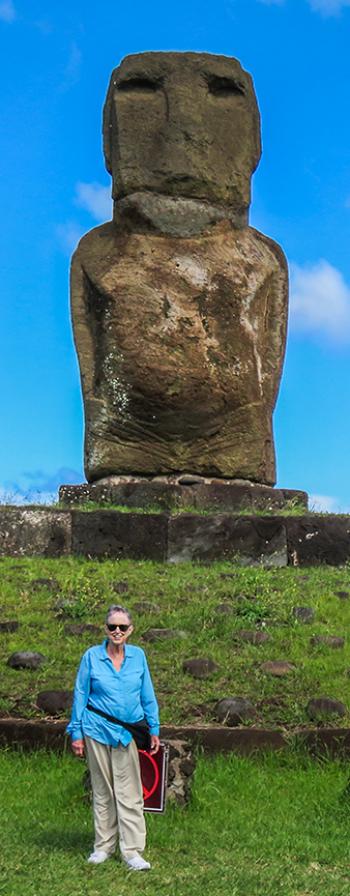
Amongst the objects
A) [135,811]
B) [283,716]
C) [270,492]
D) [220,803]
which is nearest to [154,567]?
[270,492]

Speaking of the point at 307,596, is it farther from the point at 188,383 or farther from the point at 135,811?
the point at 135,811

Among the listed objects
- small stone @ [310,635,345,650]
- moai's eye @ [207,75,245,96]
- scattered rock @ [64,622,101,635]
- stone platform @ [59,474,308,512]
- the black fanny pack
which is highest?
moai's eye @ [207,75,245,96]

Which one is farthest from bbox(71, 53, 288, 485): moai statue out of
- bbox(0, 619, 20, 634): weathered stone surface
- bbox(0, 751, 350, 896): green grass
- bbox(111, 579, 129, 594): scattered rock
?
bbox(0, 751, 350, 896): green grass

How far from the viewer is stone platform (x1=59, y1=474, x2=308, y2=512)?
39.4 ft

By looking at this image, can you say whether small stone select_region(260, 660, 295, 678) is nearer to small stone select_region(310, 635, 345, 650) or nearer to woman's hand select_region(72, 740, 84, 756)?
small stone select_region(310, 635, 345, 650)

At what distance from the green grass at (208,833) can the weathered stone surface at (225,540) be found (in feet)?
14.3

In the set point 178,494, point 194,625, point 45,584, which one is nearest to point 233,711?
point 194,625

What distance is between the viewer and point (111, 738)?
526 centimetres

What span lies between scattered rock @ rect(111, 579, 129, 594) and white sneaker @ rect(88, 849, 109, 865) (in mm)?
4305

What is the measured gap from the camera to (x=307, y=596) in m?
9.53

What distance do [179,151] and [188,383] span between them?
269 cm

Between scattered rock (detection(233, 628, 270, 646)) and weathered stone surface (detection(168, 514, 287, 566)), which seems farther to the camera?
weathered stone surface (detection(168, 514, 287, 566))

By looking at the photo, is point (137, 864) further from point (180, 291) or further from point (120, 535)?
point (180, 291)

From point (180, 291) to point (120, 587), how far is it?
14.1ft
